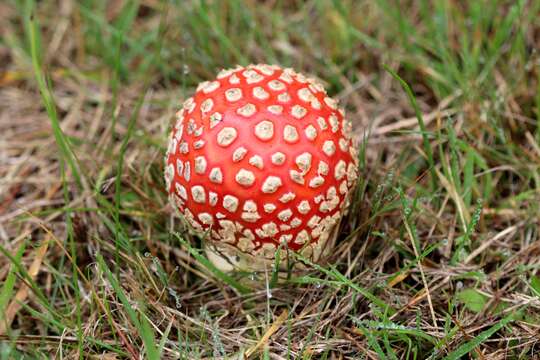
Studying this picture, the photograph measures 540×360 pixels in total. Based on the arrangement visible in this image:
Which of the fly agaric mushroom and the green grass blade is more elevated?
the fly agaric mushroom

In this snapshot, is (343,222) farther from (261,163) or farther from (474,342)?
(474,342)

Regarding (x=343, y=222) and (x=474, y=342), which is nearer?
(x=474, y=342)

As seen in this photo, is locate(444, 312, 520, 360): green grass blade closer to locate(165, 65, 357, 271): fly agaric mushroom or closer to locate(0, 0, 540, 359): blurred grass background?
locate(0, 0, 540, 359): blurred grass background

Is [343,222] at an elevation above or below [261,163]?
below

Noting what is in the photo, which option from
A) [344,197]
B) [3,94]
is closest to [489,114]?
[344,197]

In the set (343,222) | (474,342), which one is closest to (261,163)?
(343,222)

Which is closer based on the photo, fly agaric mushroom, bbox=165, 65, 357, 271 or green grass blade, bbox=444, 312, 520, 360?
green grass blade, bbox=444, 312, 520, 360

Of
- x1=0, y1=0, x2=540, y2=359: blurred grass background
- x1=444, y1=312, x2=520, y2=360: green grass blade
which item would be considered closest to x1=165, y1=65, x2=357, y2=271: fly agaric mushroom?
x1=0, y1=0, x2=540, y2=359: blurred grass background
